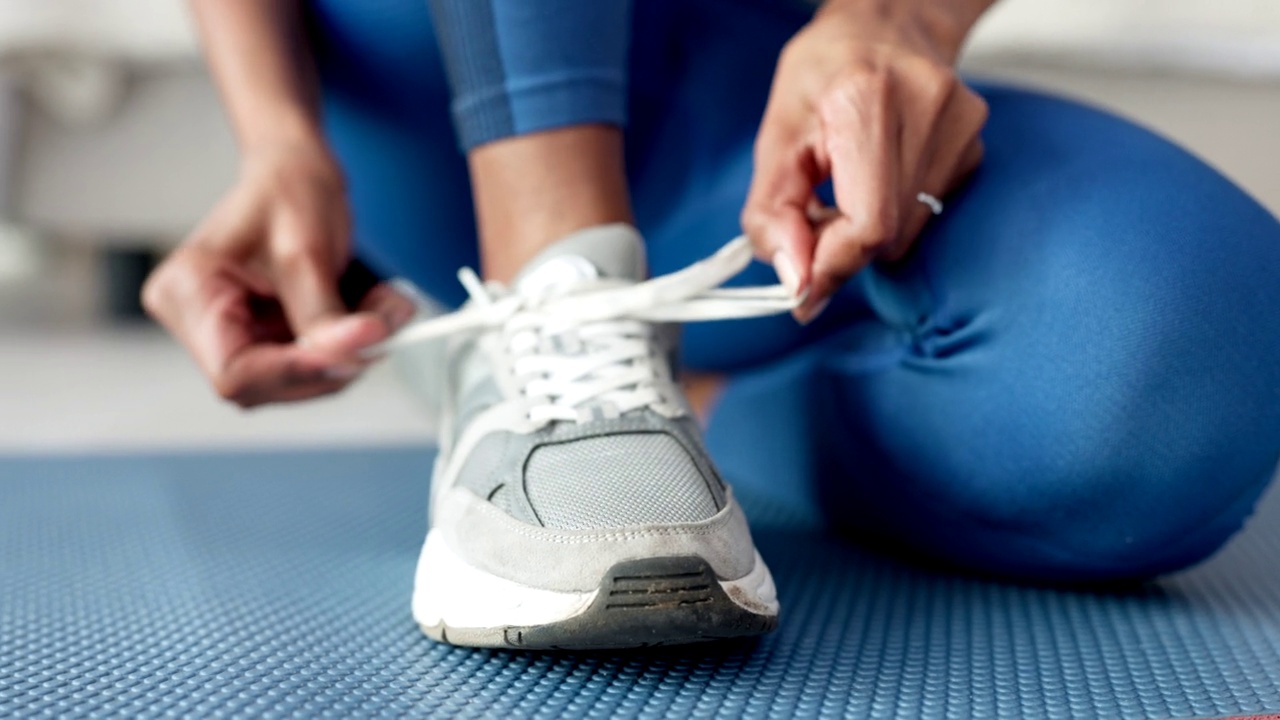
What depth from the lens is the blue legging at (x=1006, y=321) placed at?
1.73 ft

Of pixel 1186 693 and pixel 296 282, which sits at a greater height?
pixel 296 282

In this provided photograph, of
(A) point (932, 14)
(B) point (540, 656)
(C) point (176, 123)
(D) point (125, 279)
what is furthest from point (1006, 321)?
(D) point (125, 279)

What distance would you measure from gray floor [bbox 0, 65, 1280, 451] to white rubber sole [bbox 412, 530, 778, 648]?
2.34 ft

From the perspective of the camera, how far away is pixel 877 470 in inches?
25.3

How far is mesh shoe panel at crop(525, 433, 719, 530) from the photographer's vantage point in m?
0.43

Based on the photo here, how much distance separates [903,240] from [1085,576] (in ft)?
0.66

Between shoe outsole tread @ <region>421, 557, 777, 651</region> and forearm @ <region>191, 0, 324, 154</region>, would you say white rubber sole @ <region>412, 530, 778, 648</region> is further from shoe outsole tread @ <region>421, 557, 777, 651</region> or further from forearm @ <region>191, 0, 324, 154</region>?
forearm @ <region>191, 0, 324, 154</region>

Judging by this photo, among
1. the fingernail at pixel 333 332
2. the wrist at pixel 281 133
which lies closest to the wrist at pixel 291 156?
the wrist at pixel 281 133

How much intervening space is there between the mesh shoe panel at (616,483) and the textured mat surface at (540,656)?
0.20 ft

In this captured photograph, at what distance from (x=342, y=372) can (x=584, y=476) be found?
21cm

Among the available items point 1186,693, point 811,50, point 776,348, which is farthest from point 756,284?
point 1186,693

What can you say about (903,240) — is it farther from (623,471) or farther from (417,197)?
(417,197)

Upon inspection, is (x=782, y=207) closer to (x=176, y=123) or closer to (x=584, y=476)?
(x=584, y=476)

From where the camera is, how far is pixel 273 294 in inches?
24.7
